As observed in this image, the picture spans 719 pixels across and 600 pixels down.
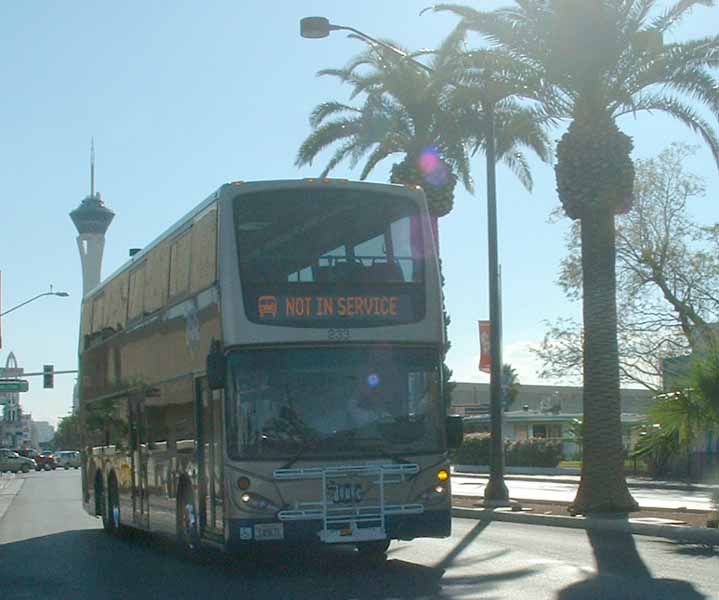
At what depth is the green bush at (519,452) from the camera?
51906 millimetres

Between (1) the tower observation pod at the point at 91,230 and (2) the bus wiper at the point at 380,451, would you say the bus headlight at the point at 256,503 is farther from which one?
(1) the tower observation pod at the point at 91,230

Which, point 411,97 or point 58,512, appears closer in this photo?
point 58,512

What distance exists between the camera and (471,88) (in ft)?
81.4

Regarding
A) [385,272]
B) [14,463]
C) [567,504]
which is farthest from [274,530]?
[14,463]

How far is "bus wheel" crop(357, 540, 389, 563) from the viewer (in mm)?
15445

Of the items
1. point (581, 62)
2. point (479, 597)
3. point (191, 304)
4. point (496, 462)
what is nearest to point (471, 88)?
point (581, 62)

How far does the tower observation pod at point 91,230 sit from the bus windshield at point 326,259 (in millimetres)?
147547

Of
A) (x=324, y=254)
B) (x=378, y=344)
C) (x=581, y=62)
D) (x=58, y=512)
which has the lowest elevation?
(x=58, y=512)

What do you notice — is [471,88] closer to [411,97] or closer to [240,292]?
[411,97]

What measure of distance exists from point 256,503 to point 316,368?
1.61 m

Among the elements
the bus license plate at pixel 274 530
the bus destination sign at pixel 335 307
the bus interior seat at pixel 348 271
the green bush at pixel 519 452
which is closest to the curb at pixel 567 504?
the bus destination sign at pixel 335 307

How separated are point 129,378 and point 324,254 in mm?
6355

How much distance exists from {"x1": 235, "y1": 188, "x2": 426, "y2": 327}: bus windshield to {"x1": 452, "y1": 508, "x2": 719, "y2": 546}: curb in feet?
21.6

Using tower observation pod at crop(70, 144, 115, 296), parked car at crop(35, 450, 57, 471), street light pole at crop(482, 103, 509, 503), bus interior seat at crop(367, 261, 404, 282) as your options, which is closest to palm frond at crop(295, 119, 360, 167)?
street light pole at crop(482, 103, 509, 503)
